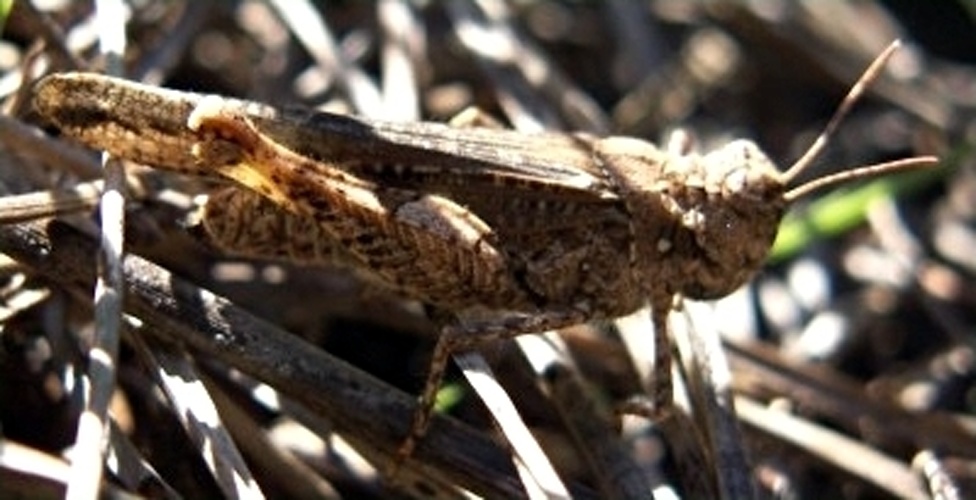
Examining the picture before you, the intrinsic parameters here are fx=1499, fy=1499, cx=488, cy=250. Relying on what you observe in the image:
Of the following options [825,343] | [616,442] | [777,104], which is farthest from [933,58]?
[616,442]

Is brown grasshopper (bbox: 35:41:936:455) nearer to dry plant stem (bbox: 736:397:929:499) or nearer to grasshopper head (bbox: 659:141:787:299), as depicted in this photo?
grasshopper head (bbox: 659:141:787:299)

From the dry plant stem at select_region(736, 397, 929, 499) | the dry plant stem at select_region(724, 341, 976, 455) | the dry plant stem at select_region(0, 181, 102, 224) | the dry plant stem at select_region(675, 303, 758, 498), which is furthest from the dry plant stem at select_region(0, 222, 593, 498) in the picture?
the dry plant stem at select_region(724, 341, 976, 455)

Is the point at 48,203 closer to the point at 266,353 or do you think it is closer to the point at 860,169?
the point at 266,353

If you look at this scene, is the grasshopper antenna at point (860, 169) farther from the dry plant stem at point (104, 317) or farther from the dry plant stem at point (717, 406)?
the dry plant stem at point (104, 317)

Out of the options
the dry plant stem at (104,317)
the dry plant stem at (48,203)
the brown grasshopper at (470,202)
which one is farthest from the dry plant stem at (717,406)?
the dry plant stem at (48,203)

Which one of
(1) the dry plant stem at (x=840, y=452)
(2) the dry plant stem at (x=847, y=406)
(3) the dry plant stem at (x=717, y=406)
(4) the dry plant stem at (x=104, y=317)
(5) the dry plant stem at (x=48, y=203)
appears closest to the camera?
(4) the dry plant stem at (x=104, y=317)

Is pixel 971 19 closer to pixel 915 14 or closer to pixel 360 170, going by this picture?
pixel 915 14

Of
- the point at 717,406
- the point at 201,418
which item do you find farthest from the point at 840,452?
the point at 201,418
